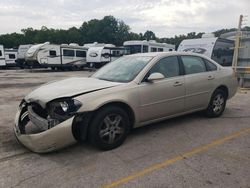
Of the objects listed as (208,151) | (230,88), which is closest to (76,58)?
(230,88)

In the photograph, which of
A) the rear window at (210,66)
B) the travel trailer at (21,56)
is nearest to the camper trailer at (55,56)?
the travel trailer at (21,56)

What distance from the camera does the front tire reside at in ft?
12.9

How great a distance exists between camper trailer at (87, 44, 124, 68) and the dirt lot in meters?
22.1

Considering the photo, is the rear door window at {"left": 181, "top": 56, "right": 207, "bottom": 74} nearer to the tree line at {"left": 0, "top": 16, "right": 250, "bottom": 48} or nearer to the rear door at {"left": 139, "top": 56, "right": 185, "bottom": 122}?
the rear door at {"left": 139, "top": 56, "right": 185, "bottom": 122}

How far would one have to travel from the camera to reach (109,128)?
4105 millimetres

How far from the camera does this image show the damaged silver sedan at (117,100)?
12.5 ft

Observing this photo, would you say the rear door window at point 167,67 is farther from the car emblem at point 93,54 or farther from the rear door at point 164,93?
the car emblem at point 93,54

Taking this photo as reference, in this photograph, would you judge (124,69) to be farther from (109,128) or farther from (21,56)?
(21,56)

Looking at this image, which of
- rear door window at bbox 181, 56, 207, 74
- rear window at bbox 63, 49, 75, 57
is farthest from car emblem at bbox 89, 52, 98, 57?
rear door window at bbox 181, 56, 207, 74

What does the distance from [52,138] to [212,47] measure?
1206 cm

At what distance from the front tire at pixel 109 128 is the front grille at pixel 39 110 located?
801 mm

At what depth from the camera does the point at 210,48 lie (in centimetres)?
1387

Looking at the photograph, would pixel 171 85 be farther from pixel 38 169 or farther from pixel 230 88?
pixel 38 169

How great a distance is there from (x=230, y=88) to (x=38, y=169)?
4712 millimetres
